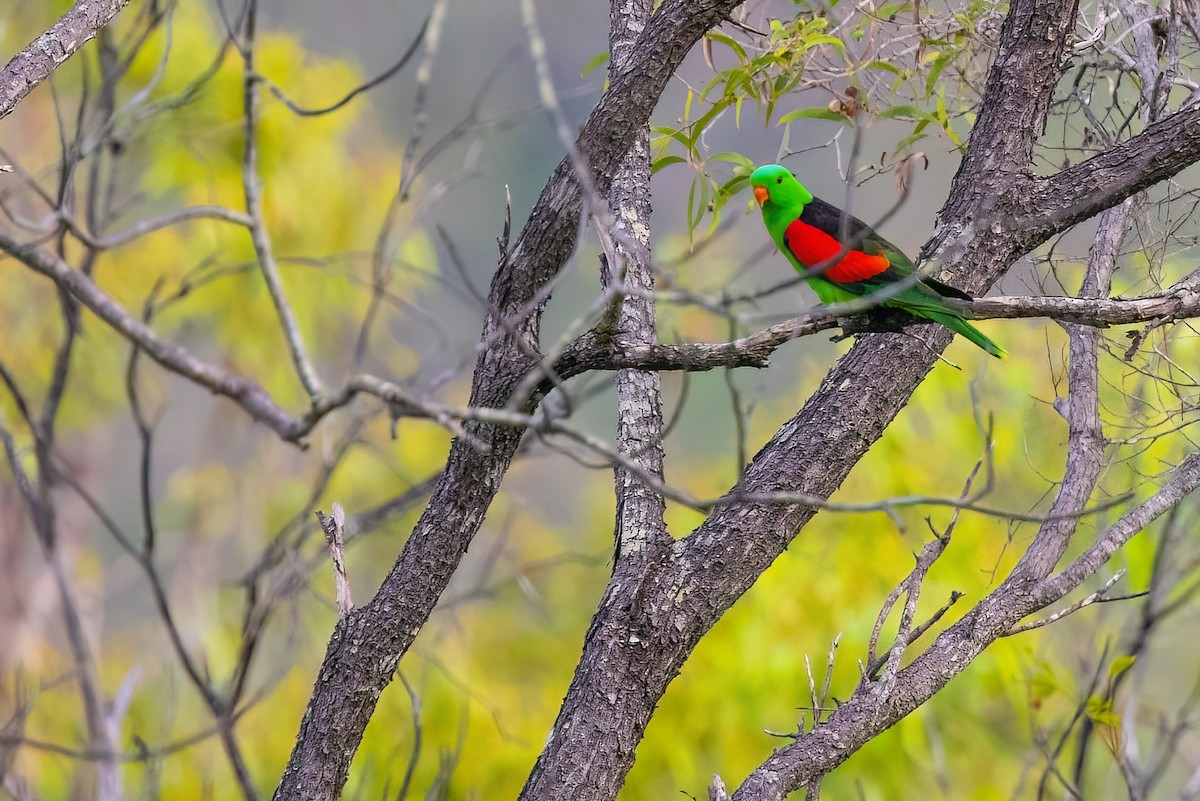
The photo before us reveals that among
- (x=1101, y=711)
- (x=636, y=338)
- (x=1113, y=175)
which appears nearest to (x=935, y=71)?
(x=1113, y=175)

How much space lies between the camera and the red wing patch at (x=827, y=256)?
2557mm

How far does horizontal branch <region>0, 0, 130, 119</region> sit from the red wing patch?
5.21 ft

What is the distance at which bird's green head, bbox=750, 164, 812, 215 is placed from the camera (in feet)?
9.28

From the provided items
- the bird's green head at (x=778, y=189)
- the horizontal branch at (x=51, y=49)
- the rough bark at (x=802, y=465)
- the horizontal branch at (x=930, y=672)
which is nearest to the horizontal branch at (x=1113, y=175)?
the rough bark at (x=802, y=465)

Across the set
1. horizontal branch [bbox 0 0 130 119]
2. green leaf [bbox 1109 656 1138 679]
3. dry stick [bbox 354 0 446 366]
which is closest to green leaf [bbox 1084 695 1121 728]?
green leaf [bbox 1109 656 1138 679]

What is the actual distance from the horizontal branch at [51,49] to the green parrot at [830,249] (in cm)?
140

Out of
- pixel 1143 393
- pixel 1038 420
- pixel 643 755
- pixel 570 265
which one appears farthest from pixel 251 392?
pixel 643 755

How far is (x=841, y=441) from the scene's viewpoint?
97.4 inches

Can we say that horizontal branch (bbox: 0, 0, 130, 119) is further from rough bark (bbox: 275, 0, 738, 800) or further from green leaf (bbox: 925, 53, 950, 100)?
green leaf (bbox: 925, 53, 950, 100)

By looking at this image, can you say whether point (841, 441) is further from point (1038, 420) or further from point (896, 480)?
point (896, 480)

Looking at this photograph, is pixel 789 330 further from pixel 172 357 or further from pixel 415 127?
pixel 172 357

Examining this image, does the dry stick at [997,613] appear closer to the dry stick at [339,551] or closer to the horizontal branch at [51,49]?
the dry stick at [339,551]

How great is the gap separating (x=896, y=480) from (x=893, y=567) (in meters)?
0.56

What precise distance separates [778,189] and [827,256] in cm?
28
